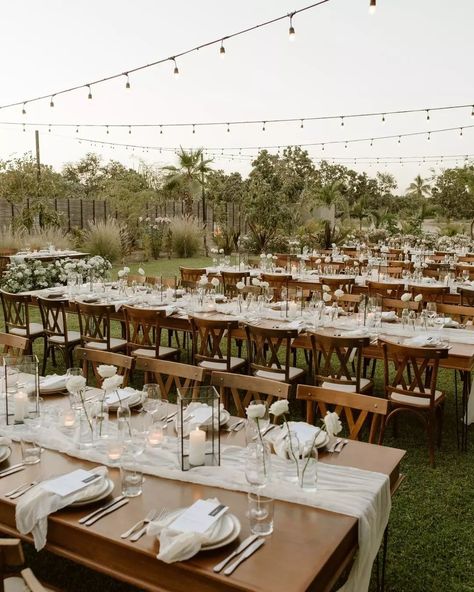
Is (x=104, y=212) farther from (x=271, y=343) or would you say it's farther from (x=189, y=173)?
(x=271, y=343)

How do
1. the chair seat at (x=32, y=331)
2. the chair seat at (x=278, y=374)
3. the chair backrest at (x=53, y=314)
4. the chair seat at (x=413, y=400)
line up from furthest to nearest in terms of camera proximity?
the chair seat at (x=32, y=331), the chair backrest at (x=53, y=314), the chair seat at (x=278, y=374), the chair seat at (x=413, y=400)

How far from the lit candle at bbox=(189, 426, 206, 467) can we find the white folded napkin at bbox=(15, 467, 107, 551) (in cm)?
43

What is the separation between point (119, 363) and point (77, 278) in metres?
3.90

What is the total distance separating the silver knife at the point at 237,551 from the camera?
1773 millimetres

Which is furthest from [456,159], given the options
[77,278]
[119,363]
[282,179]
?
[119,363]

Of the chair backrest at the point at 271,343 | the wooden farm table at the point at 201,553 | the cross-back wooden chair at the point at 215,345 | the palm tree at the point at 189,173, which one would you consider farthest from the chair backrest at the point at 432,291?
the palm tree at the point at 189,173

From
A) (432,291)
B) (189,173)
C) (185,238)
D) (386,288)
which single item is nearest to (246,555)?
(386,288)

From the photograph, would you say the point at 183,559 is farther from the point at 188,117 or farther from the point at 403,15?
the point at 188,117

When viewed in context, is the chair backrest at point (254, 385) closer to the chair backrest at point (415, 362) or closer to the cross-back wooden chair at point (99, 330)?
the chair backrest at point (415, 362)

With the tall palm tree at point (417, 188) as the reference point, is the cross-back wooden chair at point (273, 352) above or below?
below

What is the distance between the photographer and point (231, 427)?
2.94 metres

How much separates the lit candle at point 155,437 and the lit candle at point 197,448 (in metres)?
0.25

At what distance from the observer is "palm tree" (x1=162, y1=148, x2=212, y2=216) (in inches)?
1013

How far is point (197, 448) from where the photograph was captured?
2.46 metres
